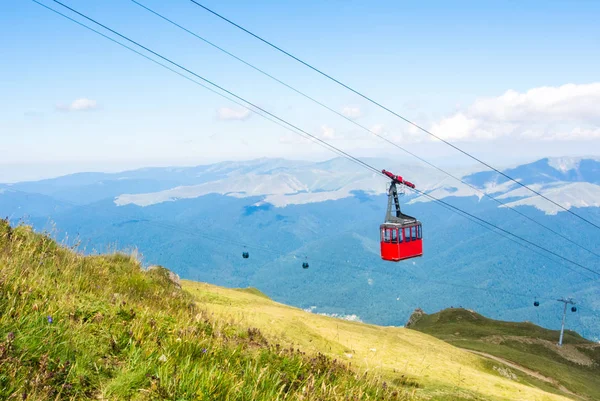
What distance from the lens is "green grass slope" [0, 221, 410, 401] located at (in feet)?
15.5

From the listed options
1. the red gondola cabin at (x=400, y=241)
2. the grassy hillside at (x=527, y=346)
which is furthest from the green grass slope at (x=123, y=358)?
the grassy hillside at (x=527, y=346)

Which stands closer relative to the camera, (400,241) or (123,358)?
(123,358)

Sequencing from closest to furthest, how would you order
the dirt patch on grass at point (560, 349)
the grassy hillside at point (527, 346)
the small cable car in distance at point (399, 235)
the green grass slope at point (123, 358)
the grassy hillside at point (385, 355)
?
the green grass slope at point (123, 358)
the grassy hillside at point (385, 355)
the small cable car in distance at point (399, 235)
the grassy hillside at point (527, 346)
the dirt patch on grass at point (560, 349)

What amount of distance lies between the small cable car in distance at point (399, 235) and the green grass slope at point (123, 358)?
97.1 feet

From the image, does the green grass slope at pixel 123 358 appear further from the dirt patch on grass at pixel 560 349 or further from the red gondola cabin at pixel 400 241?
the dirt patch on grass at pixel 560 349

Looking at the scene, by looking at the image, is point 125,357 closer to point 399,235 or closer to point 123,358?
point 123,358

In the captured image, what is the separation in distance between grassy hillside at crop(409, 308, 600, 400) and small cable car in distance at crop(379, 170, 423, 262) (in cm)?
1406

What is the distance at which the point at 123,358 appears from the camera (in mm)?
5738

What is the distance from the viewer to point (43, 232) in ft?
48.4

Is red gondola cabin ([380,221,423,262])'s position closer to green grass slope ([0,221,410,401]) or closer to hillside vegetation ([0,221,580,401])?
hillside vegetation ([0,221,580,401])

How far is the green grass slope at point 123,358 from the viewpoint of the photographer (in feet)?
15.5

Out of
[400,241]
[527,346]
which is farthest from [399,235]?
[527,346]

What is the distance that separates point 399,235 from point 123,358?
109 feet

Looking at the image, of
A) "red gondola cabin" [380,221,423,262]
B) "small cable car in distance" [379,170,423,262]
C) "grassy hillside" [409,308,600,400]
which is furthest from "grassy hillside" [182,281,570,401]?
"grassy hillside" [409,308,600,400]
